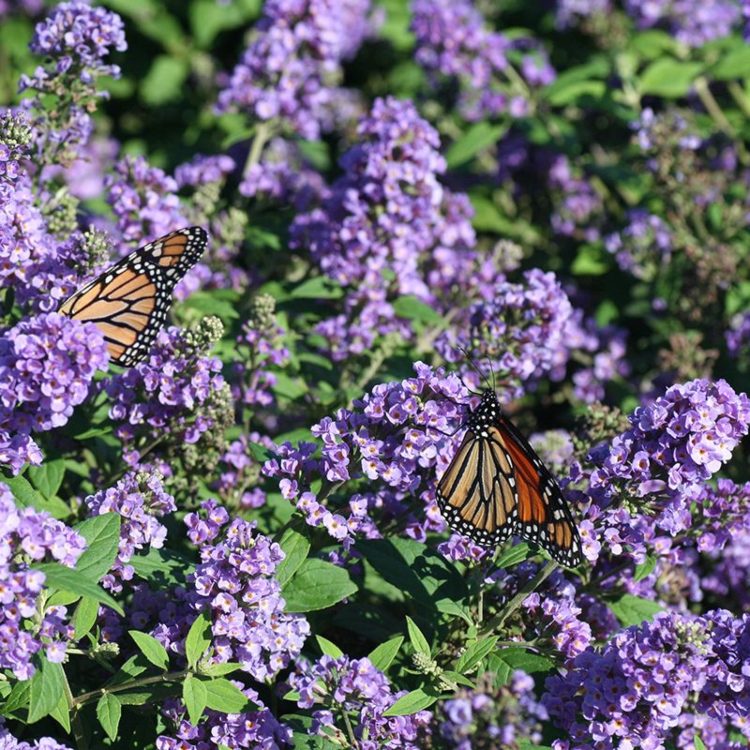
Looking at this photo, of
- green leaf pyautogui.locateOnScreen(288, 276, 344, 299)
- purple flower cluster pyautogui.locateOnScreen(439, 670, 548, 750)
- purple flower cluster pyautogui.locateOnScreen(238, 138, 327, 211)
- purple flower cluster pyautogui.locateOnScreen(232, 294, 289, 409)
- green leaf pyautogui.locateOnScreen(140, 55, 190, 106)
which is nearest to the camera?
purple flower cluster pyautogui.locateOnScreen(439, 670, 548, 750)

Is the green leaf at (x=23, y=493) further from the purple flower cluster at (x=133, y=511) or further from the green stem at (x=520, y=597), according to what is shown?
the green stem at (x=520, y=597)

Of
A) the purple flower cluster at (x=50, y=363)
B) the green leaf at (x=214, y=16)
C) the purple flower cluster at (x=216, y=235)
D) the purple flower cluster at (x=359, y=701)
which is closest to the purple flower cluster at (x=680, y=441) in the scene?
the purple flower cluster at (x=359, y=701)

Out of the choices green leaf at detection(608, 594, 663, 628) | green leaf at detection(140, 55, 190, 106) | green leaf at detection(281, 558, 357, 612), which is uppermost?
green leaf at detection(140, 55, 190, 106)

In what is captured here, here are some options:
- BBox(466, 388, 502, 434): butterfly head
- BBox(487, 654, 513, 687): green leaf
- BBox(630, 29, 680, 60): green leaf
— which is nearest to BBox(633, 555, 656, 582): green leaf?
BBox(487, 654, 513, 687): green leaf

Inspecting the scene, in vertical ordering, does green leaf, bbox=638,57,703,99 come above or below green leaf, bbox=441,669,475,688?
above

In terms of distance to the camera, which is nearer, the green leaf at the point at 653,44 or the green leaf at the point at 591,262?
the green leaf at the point at 591,262

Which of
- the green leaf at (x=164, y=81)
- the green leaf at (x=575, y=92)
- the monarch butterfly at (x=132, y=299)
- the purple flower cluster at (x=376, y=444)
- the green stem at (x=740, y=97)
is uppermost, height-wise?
the green leaf at (x=164, y=81)

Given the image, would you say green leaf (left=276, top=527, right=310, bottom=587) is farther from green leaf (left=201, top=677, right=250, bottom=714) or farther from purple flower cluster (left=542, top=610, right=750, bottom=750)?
purple flower cluster (left=542, top=610, right=750, bottom=750)

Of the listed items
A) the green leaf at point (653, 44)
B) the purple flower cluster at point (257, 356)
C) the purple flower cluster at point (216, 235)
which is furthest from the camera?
the green leaf at point (653, 44)
